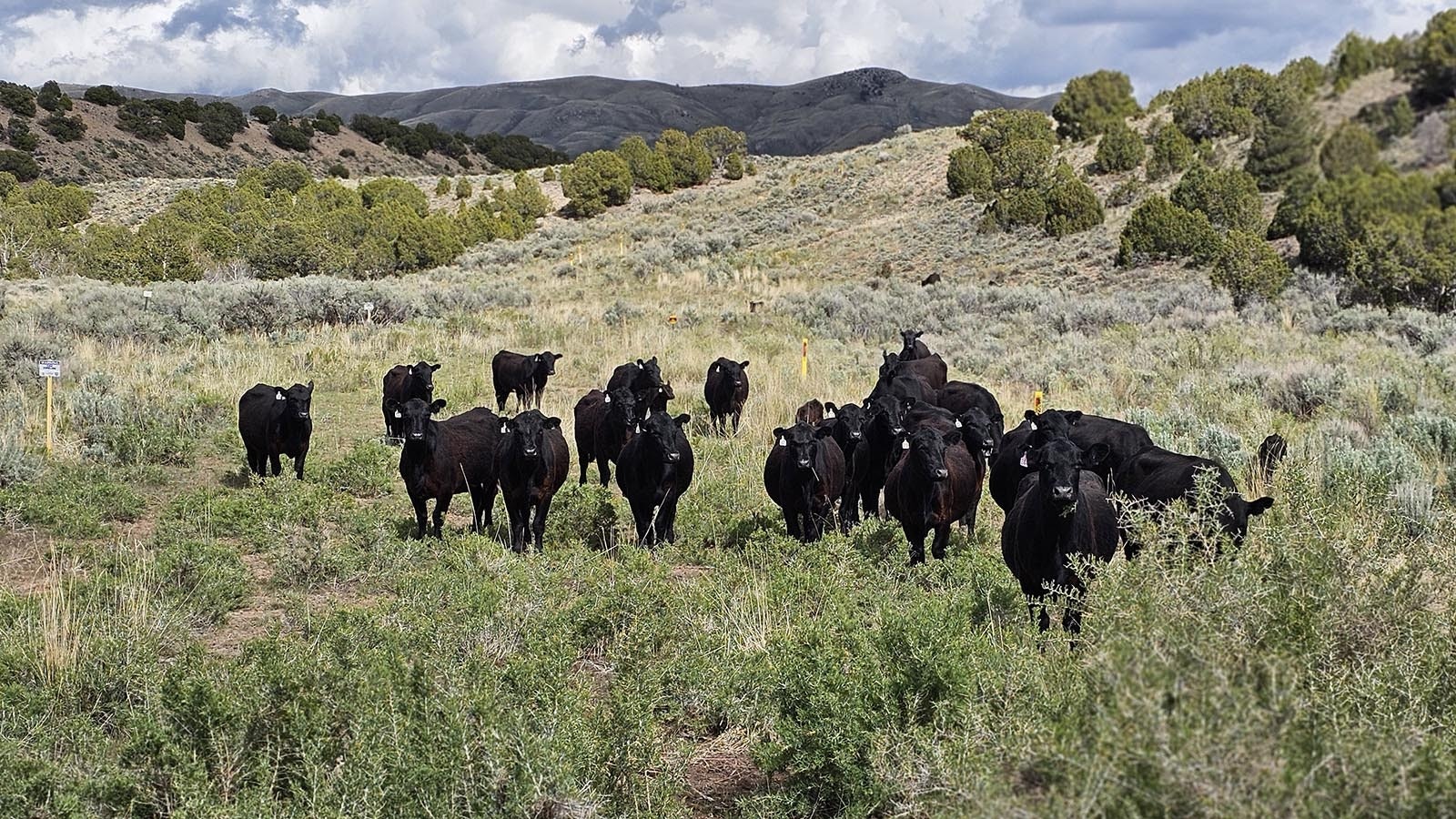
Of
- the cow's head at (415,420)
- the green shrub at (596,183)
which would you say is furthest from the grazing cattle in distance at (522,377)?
the green shrub at (596,183)

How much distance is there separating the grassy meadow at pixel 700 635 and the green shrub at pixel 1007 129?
2940 cm

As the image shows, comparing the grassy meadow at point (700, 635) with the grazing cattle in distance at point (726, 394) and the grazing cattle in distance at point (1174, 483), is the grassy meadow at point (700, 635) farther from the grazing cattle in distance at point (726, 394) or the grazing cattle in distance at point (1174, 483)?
the grazing cattle in distance at point (1174, 483)

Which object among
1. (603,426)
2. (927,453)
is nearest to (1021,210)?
(603,426)

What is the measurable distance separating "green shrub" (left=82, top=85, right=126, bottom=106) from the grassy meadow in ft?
233

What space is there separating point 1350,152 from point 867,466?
7.46 meters

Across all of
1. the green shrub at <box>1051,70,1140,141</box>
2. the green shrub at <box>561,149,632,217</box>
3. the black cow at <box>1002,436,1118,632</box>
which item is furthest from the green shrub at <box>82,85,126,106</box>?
the black cow at <box>1002,436,1118,632</box>

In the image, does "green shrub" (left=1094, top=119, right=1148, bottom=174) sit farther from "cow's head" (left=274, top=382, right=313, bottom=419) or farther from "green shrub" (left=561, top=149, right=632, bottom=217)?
"cow's head" (left=274, top=382, right=313, bottom=419)

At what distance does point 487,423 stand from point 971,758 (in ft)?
28.6

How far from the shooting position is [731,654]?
6062mm

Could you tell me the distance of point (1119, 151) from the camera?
37594mm

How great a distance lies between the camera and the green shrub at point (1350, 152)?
3.59m

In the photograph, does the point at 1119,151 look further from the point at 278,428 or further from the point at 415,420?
the point at 415,420

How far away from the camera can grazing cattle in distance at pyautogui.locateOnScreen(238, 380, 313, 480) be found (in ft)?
38.1

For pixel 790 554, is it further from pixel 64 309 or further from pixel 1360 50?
pixel 64 309
